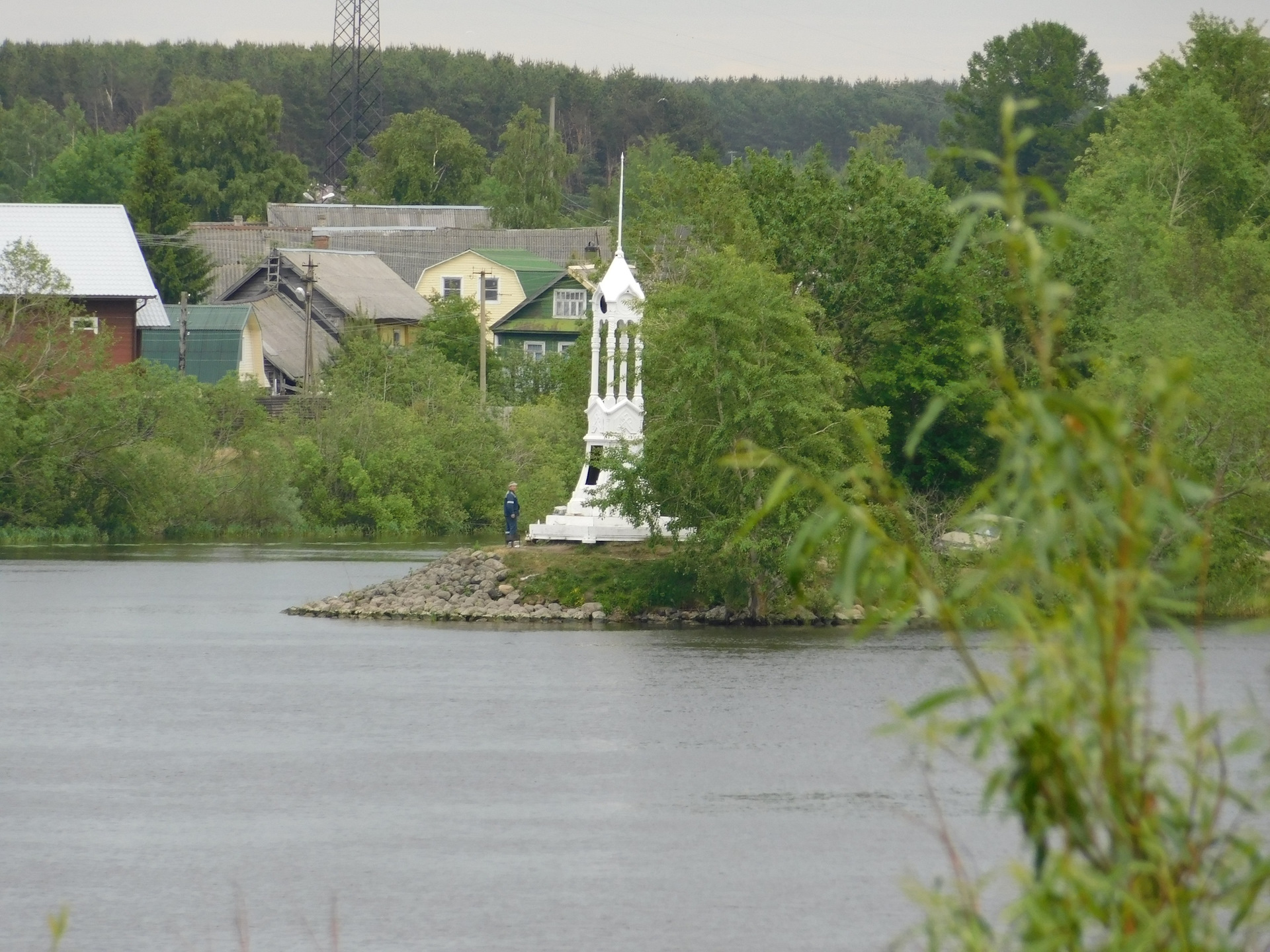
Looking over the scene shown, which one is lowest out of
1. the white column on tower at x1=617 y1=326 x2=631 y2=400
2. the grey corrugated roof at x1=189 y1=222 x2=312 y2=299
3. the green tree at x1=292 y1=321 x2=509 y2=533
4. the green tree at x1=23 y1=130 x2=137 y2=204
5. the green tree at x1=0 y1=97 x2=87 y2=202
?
the green tree at x1=292 y1=321 x2=509 y2=533

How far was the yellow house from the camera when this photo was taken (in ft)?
294

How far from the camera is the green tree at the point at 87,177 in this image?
109 m

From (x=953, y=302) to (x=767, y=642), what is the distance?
36.0 ft

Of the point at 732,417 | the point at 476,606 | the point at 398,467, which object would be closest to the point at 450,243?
the point at 398,467

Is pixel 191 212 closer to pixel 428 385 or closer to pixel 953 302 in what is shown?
pixel 428 385

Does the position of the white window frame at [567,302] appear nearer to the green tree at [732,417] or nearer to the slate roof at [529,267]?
the slate roof at [529,267]

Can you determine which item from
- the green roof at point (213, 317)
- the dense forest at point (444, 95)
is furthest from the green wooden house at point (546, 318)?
the dense forest at point (444, 95)

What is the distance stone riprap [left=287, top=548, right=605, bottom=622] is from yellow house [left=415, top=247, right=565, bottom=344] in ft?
159

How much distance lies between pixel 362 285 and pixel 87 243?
23.4 metres

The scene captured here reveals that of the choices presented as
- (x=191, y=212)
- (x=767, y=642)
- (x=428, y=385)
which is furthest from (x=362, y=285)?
(x=767, y=642)

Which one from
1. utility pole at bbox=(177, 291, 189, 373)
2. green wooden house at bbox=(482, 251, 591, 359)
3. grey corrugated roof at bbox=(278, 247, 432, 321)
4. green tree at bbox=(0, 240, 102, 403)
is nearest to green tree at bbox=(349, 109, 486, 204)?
grey corrugated roof at bbox=(278, 247, 432, 321)

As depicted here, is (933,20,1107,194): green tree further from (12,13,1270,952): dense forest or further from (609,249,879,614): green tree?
(609,249,879,614): green tree

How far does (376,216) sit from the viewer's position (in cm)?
11038

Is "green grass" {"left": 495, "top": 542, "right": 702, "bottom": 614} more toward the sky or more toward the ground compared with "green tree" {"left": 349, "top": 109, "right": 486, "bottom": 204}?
more toward the ground
